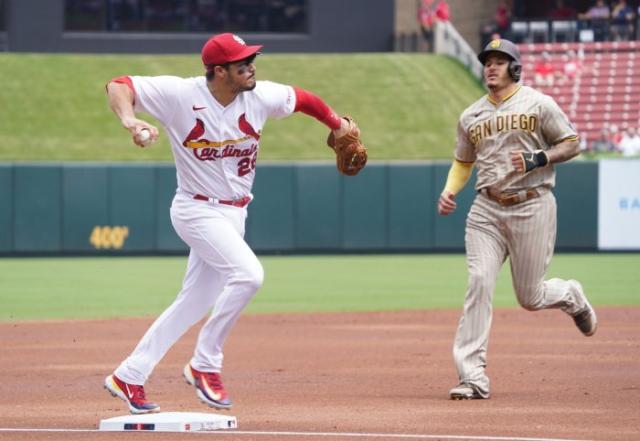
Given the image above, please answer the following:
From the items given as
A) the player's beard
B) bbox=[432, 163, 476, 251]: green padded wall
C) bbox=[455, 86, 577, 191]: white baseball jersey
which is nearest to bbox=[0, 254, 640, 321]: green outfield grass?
bbox=[432, 163, 476, 251]: green padded wall

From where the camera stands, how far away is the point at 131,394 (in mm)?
6945

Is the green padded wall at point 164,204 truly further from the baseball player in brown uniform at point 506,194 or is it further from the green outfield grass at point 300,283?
the baseball player in brown uniform at point 506,194

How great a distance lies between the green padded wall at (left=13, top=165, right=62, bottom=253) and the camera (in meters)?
20.7

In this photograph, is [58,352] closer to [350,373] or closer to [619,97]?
[350,373]

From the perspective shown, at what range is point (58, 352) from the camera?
1048cm

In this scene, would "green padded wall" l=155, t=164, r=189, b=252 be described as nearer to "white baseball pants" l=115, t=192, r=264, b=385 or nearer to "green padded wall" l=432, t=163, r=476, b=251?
"green padded wall" l=432, t=163, r=476, b=251

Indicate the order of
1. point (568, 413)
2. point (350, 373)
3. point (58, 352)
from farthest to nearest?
point (58, 352) < point (350, 373) < point (568, 413)

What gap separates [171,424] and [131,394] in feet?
1.56

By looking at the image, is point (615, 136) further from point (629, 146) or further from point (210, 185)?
point (210, 185)

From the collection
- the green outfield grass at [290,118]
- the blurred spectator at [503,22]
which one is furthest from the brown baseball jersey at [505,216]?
the blurred spectator at [503,22]

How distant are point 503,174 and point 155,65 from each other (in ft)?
89.2

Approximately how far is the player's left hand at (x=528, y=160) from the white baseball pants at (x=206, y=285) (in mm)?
1667

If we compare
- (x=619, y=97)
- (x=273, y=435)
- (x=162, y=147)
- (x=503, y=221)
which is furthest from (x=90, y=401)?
(x=619, y=97)

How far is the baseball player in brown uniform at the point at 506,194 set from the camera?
7.92 meters
